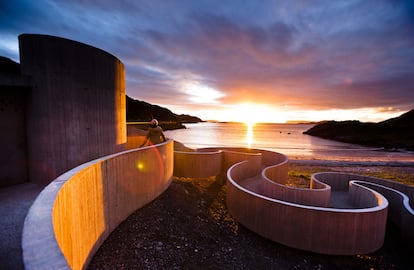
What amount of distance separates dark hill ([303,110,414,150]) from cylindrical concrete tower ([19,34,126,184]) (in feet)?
170

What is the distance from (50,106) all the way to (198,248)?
5.73 m

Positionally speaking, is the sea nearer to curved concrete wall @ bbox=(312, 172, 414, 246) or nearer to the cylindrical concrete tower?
curved concrete wall @ bbox=(312, 172, 414, 246)

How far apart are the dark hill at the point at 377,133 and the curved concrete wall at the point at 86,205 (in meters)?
50.6

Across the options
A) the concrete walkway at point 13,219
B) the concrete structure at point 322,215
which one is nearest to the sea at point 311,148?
the concrete structure at point 322,215

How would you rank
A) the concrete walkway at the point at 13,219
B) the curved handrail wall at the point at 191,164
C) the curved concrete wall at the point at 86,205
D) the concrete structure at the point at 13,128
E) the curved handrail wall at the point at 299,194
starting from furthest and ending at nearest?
the curved handrail wall at the point at 191,164 → the curved handrail wall at the point at 299,194 → the concrete structure at the point at 13,128 → the concrete walkway at the point at 13,219 → the curved concrete wall at the point at 86,205

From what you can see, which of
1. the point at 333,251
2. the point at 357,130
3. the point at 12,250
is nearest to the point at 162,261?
the point at 12,250

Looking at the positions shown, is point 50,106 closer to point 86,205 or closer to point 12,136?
point 12,136

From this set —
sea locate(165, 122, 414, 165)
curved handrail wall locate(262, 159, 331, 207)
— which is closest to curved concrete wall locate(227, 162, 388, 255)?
curved handrail wall locate(262, 159, 331, 207)

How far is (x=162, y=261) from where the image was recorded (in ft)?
14.4

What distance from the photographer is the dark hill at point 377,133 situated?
43.1 meters

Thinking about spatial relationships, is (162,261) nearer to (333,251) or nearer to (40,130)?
(333,251)

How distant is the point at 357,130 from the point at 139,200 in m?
71.1

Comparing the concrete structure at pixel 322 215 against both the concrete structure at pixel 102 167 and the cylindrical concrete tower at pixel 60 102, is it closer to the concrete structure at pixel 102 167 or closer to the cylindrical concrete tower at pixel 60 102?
the concrete structure at pixel 102 167

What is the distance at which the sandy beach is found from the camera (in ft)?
14.2
